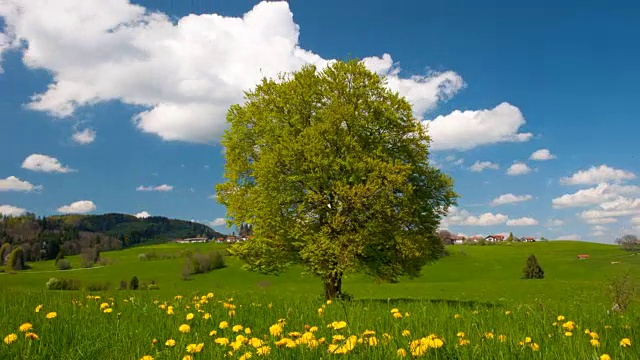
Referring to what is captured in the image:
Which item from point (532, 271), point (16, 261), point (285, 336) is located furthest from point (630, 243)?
point (16, 261)

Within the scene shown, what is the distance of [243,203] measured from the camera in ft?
74.2

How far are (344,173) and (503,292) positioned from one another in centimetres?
4549

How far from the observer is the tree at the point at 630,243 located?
137m

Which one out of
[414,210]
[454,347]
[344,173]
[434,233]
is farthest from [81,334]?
[434,233]

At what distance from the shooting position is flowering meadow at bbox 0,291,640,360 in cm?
362

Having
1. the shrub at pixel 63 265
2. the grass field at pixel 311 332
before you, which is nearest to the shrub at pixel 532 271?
the grass field at pixel 311 332

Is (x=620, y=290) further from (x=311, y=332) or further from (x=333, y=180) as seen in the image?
(x=311, y=332)

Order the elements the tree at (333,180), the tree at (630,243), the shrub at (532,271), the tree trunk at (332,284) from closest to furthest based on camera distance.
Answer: the tree at (333,180), the tree trunk at (332,284), the shrub at (532,271), the tree at (630,243)

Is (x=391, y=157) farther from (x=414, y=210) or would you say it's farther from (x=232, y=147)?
(x=232, y=147)

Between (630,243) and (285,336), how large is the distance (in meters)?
170

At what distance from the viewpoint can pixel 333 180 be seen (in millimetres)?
21141

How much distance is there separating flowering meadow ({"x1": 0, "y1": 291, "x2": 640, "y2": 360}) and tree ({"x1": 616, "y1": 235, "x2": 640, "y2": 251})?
158 metres

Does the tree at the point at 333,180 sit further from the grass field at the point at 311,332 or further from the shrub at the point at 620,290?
the shrub at the point at 620,290

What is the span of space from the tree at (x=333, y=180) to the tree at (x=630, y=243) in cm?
14477
